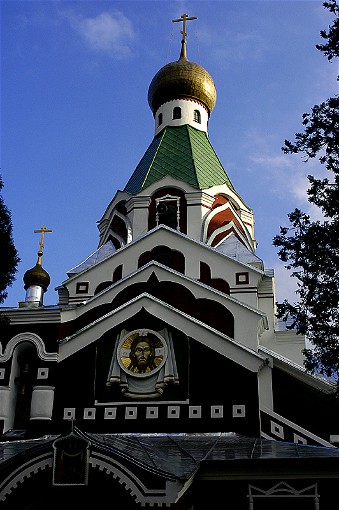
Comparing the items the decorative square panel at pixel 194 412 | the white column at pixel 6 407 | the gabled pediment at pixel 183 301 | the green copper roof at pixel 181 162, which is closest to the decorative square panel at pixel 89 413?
the white column at pixel 6 407

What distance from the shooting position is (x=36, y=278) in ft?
60.8

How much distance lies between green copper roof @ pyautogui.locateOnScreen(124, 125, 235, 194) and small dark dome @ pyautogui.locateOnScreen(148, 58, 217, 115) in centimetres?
131

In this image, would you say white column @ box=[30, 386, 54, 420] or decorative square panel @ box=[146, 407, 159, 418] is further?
white column @ box=[30, 386, 54, 420]

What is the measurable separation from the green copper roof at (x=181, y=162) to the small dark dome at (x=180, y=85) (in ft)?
4.29

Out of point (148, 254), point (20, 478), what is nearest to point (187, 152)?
point (148, 254)

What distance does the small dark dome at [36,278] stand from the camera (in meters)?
18.5

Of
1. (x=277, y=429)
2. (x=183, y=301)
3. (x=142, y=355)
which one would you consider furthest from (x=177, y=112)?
(x=277, y=429)

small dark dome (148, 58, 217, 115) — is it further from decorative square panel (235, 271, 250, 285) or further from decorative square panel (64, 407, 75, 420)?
decorative square panel (64, 407, 75, 420)

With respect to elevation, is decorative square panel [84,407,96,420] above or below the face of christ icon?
below

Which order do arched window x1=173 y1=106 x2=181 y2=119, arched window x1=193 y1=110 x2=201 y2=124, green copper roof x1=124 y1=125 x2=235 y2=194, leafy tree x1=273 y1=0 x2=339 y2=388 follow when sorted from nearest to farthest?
leafy tree x1=273 y1=0 x2=339 y2=388
green copper roof x1=124 y1=125 x2=235 y2=194
arched window x1=173 y1=106 x2=181 y2=119
arched window x1=193 y1=110 x2=201 y2=124

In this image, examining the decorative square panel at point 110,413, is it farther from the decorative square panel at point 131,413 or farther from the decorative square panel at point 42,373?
the decorative square panel at point 42,373

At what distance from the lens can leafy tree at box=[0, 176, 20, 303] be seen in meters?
8.20

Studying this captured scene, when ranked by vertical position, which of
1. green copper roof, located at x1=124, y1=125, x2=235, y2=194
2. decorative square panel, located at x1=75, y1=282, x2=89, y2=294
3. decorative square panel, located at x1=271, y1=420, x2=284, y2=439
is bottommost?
decorative square panel, located at x1=271, y1=420, x2=284, y2=439

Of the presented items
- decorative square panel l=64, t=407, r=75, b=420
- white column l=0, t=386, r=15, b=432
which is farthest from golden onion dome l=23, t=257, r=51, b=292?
decorative square panel l=64, t=407, r=75, b=420
